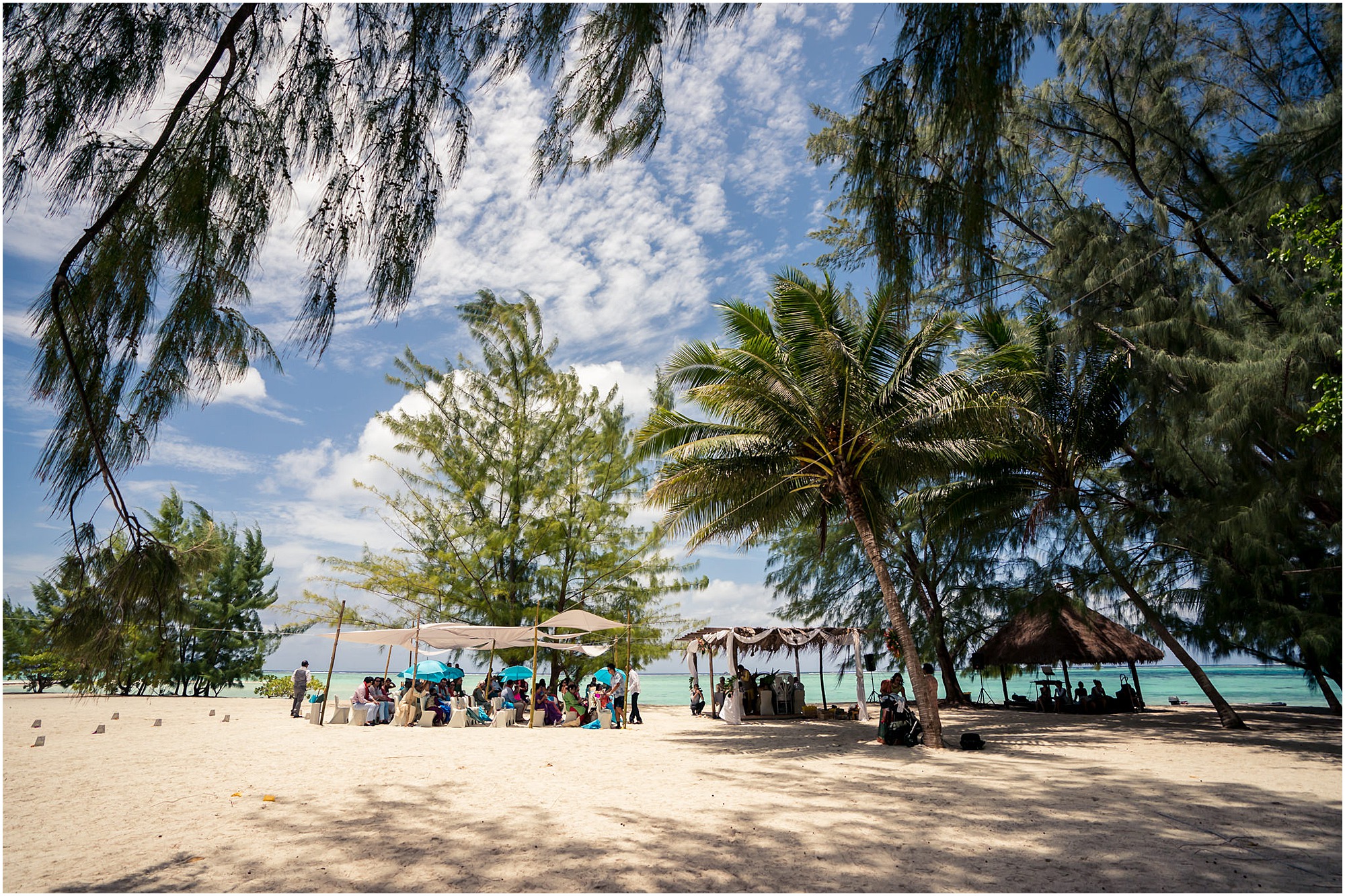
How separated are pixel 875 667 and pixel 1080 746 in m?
7.15

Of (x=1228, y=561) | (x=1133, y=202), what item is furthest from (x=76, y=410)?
(x=1228, y=561)

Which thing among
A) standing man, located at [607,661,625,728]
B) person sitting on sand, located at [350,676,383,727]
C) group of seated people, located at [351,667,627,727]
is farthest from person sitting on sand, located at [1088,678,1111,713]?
person sitting on sand, located at [350,676,383,727]

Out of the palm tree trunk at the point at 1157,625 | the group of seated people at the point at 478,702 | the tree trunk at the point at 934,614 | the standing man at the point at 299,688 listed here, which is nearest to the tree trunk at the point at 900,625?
the palm tree trunk at the point at 1157,625

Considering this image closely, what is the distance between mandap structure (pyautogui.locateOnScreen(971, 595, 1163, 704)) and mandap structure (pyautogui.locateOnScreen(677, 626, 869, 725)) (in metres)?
4.47

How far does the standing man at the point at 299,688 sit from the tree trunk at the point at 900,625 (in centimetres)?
1385

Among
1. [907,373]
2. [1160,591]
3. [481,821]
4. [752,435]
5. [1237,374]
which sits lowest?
[481,821]

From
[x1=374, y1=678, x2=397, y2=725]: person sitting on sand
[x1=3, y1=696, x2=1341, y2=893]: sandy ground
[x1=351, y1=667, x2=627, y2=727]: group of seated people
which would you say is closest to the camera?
[x1=3, y1=696, x2=1341, y2=893]: sandy ground

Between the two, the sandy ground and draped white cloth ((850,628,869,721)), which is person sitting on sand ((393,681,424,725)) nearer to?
the sandy ground

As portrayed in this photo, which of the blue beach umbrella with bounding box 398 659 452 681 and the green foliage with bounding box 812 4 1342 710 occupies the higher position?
the green foliage with bounding box 812 4 1342 710

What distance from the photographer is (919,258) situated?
395 centimetres

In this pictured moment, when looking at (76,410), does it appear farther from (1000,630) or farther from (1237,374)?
(1000,630)

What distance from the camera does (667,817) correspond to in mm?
6180

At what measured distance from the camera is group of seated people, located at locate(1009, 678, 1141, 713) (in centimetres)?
1909

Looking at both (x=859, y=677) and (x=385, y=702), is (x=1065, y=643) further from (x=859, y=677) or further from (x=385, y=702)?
(x=385, y=702)
